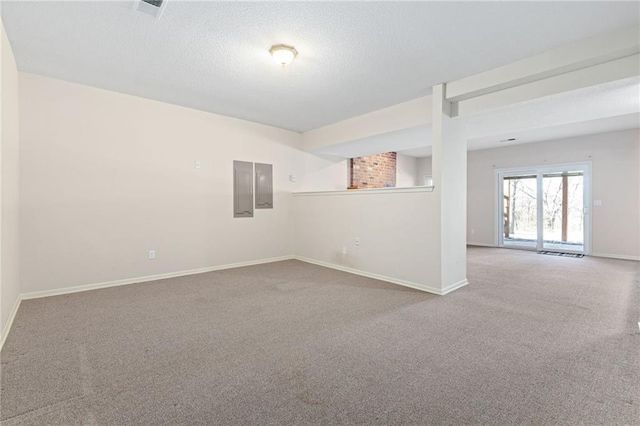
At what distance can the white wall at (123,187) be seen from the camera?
3510mm

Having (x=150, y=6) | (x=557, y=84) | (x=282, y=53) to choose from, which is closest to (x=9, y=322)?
(x=150, y=6)

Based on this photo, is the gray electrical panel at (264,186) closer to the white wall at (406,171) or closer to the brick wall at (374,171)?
the brick wall at (374,171)

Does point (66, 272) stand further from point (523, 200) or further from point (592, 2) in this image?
point (523, 200)

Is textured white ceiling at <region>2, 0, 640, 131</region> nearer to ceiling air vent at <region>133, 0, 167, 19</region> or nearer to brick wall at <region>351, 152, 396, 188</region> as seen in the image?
ceiling air vent at <region>133, 0, 167, 19</region>

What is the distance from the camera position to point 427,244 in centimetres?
376

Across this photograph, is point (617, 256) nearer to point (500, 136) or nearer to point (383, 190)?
point (500, 136)

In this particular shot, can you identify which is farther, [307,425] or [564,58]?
[564,58]

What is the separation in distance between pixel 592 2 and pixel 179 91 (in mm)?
4251

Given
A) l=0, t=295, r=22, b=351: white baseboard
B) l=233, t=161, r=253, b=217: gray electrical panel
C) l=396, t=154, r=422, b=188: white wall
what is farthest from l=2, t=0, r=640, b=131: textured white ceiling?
l=396, t=154, r=422, b=188: white wall

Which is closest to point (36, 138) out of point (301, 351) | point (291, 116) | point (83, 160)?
point (83, 160)

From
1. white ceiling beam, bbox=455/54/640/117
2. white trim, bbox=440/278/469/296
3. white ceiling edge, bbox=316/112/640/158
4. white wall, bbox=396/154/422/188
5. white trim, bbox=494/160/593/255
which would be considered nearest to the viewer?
white ceiling beam, bbox=455/54/640/117

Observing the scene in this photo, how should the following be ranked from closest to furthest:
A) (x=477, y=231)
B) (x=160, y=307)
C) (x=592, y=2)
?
(x=592, y=2), (x=160, y=307), (x=477, y=231)

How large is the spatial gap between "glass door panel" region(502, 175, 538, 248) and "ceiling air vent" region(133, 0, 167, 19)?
812 cm

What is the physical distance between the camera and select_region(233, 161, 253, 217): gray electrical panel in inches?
205
